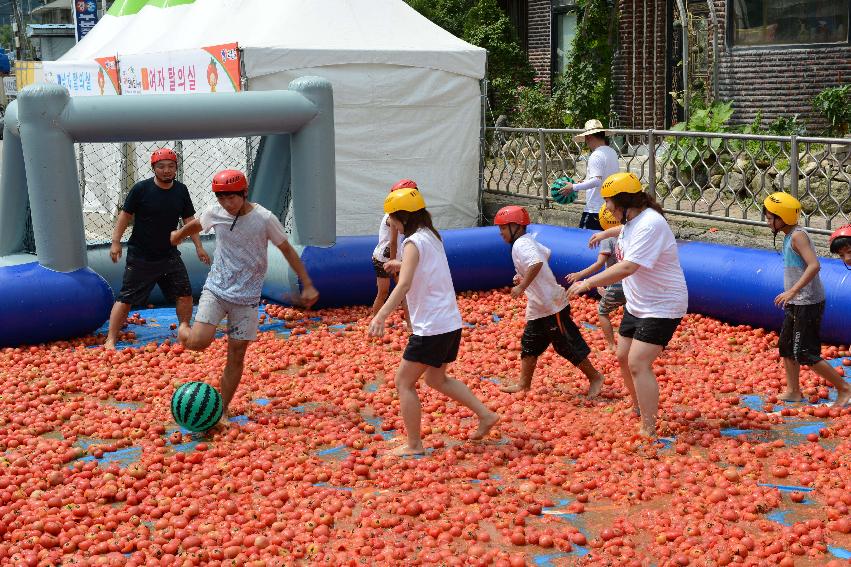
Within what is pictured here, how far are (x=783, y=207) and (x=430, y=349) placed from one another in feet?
9.53

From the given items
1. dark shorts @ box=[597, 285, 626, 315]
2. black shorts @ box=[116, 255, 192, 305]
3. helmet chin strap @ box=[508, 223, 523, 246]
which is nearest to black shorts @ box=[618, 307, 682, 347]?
helmet chin strap @ box=[508, 223, 523, 246]

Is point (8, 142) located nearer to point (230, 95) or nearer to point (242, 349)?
point (230, 95)

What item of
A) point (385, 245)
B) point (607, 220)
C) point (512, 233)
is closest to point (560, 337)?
point (512, 233)

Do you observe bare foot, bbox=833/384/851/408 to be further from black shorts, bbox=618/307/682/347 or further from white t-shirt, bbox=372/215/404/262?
white t-shirt, bbox=372/215/404/262

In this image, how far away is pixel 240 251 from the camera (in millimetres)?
7461

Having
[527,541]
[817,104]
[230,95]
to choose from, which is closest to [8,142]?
[230,95]

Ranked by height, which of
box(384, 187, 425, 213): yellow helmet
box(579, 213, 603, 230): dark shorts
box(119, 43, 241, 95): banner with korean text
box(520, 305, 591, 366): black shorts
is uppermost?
box(119, 43, 241, 95): banner with korean text

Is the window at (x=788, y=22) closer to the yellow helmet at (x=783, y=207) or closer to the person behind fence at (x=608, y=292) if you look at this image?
the person behind fence at (x=608, y=292)

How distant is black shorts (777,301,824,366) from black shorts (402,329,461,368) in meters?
2.78

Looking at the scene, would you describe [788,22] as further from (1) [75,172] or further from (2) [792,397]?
(1) [75,172]

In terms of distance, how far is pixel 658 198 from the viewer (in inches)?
559

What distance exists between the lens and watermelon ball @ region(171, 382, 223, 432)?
23.4ft

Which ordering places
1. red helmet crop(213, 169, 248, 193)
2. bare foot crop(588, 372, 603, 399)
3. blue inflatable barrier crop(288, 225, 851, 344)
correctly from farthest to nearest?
blue inflatable barrier crop(288, 225, 851, 344) < bare foot crop(588, 372, 603, 399) < red helmet crop(213, 169, 248, 193)

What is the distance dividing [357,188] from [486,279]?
11.3ft
